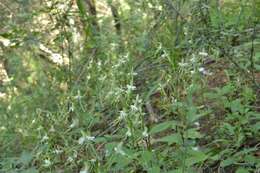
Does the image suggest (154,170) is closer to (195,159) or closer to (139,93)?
(195,159)

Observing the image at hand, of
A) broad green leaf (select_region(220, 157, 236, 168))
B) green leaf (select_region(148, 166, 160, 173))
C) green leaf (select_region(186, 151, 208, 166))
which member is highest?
green leaf (select_region(186, 151, 208, 166))

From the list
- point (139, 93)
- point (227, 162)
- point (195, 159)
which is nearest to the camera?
point (195, 159)

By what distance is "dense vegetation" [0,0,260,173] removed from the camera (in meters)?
2.08

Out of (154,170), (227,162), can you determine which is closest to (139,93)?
(227,162)

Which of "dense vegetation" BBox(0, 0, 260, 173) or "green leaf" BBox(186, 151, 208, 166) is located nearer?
"green leaf" BBox(186, 151, 208, 166)

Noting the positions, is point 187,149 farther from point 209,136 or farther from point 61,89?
point 61,89

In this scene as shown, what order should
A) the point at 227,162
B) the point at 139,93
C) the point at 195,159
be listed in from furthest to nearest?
1. the point at 139,93
2. the point at 227,162
3. the point at 195,159

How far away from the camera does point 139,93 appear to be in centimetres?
330

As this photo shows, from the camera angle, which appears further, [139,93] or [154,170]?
[139,93]

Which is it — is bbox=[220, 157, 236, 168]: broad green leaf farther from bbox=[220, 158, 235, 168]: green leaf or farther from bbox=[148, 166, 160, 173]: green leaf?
bbox=[148, 166, 160, 173]: green leaf

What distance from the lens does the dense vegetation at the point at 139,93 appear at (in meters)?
2.08

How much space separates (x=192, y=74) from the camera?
219 cm

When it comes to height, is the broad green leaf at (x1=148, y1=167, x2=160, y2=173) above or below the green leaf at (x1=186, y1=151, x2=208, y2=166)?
below

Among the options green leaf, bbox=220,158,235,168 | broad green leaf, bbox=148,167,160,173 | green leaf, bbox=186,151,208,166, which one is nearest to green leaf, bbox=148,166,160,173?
broad green leaf, bbox=148,167,160,173
